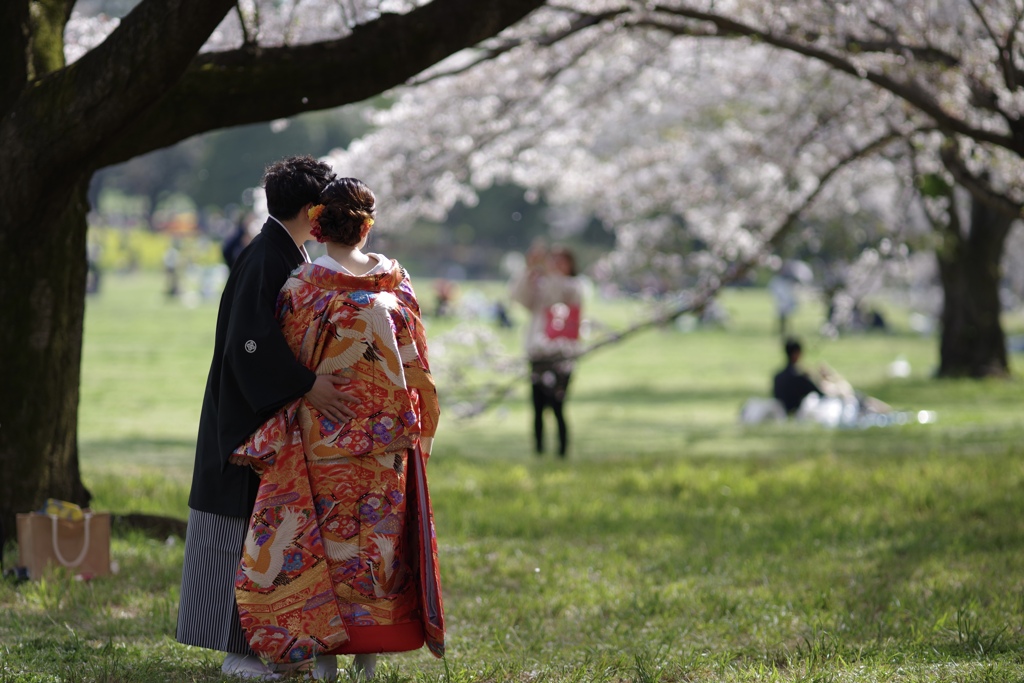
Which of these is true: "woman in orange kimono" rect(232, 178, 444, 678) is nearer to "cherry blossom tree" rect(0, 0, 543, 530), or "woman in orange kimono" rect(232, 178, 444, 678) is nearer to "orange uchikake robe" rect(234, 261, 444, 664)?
"orange uchikake robe" rect(234, 261, 444, 664)

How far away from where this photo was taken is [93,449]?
1125cm

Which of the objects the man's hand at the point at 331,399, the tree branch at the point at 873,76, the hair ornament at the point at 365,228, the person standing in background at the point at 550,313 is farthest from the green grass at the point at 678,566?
the tree branch at the point at 873,76

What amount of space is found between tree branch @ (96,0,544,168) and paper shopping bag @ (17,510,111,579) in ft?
5.29

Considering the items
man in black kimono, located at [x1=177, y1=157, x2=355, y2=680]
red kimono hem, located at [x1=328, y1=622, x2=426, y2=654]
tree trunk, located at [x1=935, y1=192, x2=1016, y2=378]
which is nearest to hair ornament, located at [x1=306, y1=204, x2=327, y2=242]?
man in black kimono, located at [x1=177, y1=157, x2=355, y2=680]

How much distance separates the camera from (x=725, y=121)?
1438 cm

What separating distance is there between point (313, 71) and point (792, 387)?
1033 cm

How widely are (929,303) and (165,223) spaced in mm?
43722

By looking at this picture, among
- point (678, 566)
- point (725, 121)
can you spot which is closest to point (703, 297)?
point (678, 566)

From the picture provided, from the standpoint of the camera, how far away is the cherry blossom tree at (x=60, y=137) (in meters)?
5.07

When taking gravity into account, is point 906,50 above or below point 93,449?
above

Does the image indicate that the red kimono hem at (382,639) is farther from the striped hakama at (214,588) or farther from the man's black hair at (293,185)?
the man's black hair at (293,185)

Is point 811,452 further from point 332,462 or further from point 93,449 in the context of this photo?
point 332,462

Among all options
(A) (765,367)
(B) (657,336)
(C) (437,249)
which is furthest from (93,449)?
(C) (437,249)

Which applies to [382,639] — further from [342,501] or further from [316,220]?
[316,220]
